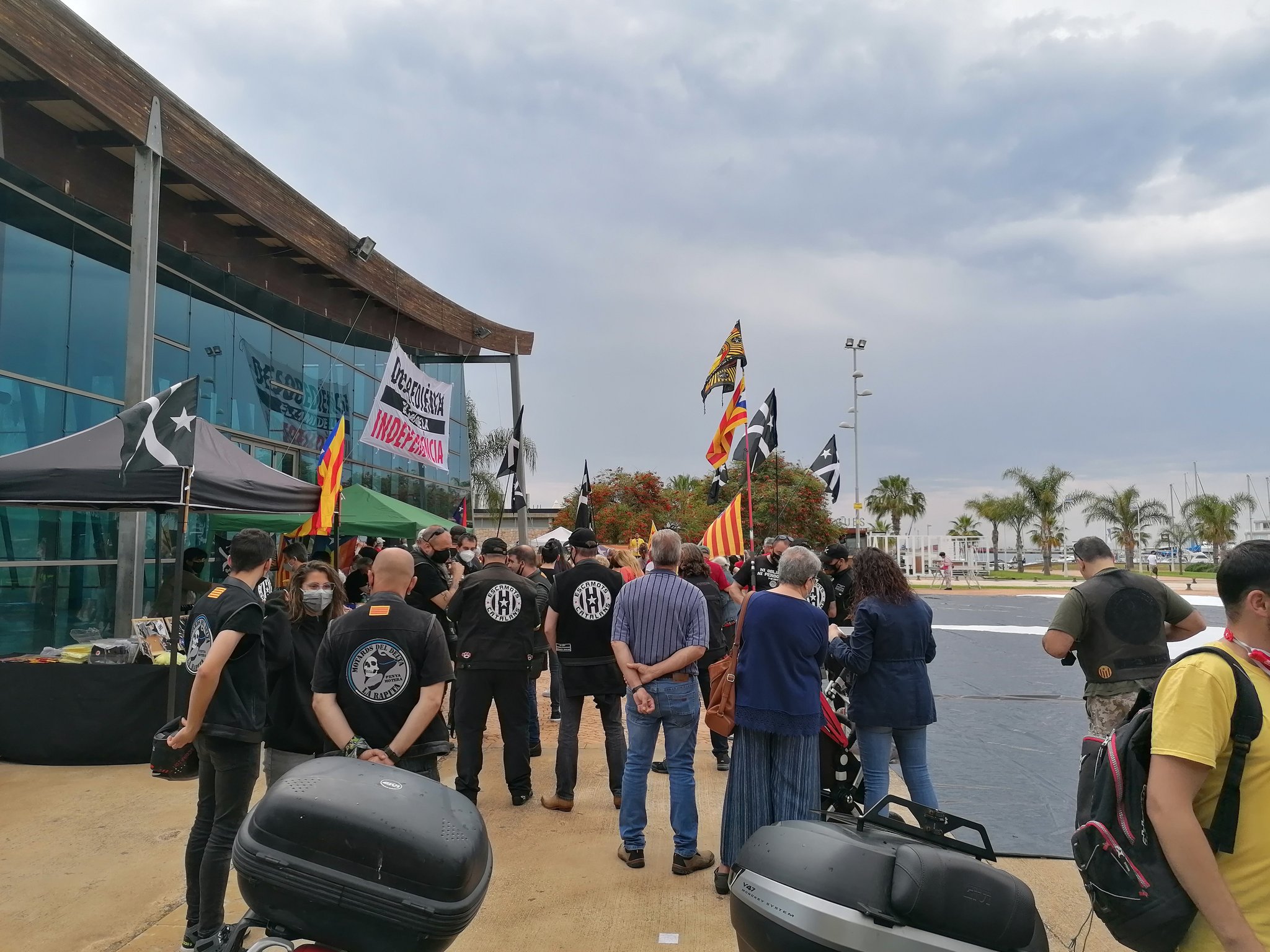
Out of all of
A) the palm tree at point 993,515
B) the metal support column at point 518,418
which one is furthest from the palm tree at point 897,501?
the metal support column at point 518,418

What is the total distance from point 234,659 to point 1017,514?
7054 cm

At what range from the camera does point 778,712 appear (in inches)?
188

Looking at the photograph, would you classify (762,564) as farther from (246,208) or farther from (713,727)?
(246,208)

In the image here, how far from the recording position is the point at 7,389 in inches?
424

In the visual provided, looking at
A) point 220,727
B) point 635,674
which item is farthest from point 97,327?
point 635,674

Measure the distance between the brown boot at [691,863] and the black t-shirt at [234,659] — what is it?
2.43m

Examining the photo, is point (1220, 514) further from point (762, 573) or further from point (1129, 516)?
point (762, 573)

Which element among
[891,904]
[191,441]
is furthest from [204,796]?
[191,441]

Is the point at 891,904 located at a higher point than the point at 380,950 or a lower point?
higher

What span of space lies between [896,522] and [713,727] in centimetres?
7311

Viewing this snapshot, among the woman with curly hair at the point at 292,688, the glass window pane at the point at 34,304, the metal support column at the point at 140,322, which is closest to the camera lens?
the woman with curly hair at the point at 292,688

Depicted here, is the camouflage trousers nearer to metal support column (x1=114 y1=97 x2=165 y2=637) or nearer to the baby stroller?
the baby stroller

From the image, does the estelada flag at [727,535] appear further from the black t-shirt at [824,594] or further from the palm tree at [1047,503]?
the palm tree at [1047,503]

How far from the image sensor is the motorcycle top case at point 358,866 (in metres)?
2.42
